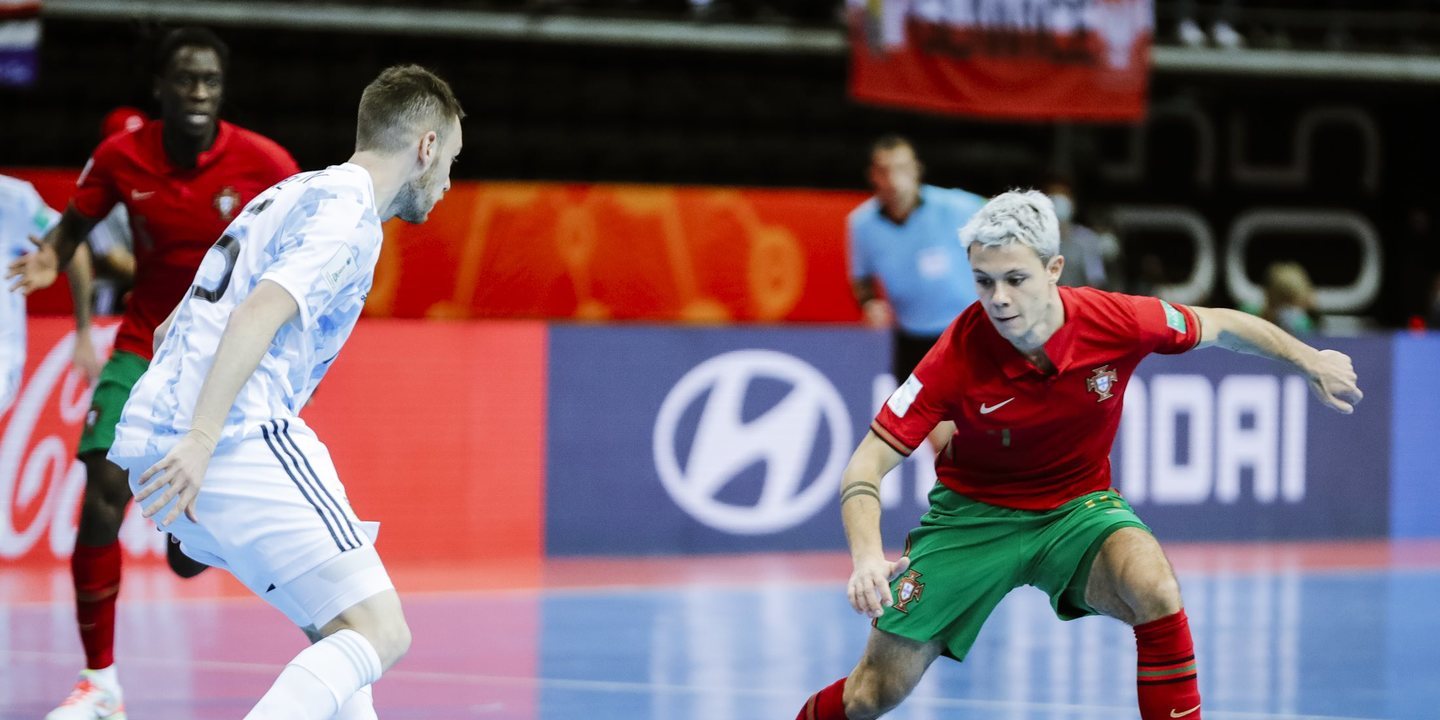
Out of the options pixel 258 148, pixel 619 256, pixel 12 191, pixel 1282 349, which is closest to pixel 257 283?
pixel 258 148

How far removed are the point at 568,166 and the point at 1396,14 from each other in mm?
7702

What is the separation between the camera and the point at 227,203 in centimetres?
612

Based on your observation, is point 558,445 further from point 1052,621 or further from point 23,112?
point 23,112

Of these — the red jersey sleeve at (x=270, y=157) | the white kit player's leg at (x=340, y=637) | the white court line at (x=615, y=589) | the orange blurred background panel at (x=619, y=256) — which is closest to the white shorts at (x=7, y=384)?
the red jersey sleeve at (x=270, y=157)

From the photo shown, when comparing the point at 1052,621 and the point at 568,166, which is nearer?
the point at 1052,621

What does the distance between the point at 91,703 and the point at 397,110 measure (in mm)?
2616

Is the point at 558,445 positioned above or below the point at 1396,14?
below

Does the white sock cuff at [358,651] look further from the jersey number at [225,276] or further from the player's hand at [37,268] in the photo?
the player's hand at [37,268]

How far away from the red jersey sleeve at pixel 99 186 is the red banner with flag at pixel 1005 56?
8.42 meters

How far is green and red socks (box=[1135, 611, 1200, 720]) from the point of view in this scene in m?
4.70

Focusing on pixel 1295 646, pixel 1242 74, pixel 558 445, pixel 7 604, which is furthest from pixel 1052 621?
pixel 1242 74

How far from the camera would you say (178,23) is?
43.7 feet

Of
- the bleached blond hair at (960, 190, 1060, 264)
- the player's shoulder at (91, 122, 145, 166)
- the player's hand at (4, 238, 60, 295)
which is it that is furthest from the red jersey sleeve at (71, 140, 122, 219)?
the bleached blond hair at (960, 190, 1060, 264)

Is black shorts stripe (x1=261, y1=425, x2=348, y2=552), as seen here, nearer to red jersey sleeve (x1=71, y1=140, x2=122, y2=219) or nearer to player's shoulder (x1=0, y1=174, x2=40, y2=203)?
red jersey sleeve (x1=71, y1=140, x2=122, y2=219)
